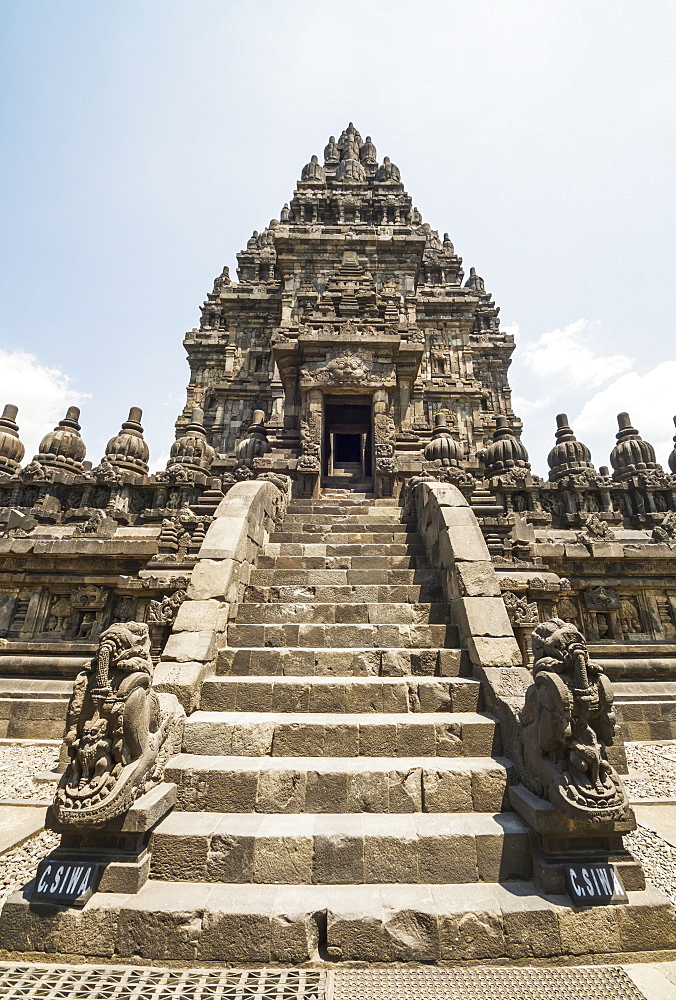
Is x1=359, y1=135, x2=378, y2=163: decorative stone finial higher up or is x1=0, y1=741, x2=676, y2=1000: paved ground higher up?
x1=359, y1=135, x2=378, y2=163: decorative stone finial

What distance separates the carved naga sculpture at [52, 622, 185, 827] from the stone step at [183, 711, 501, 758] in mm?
535

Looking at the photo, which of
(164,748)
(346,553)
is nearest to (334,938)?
(164,748)

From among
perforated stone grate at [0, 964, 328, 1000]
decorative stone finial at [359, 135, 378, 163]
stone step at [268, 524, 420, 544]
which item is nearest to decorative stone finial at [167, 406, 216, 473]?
stone step at [268, 524, 420, 544]

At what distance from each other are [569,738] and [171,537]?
770cm

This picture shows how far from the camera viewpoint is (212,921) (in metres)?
2.82

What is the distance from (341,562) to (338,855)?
4.37 metres

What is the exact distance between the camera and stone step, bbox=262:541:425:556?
305 inches

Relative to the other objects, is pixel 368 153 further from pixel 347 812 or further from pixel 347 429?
pixel 347 812

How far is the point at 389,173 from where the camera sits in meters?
32.4

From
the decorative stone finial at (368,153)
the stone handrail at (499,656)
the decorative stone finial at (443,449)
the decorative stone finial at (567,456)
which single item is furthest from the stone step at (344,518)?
the decorative stone finial at (368,153)

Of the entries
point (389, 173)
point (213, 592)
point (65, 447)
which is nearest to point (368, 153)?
point (389, 173)

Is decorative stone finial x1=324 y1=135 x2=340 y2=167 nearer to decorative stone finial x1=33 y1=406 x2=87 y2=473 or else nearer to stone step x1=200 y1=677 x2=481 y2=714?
decorative stone finial x1=33 y1=406 x2=87 y2=473

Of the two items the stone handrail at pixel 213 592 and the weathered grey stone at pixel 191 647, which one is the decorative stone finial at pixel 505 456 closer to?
the stone handrail at pixel 213 592

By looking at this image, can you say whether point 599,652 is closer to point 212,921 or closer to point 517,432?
point 212,921
